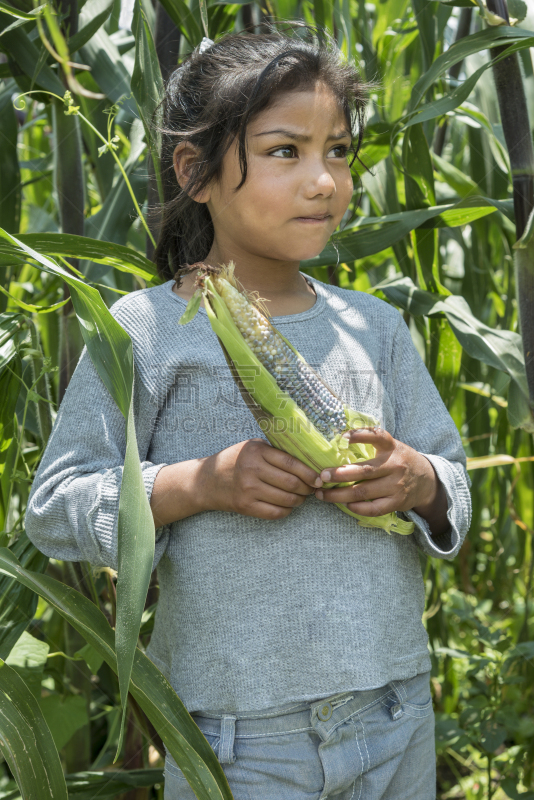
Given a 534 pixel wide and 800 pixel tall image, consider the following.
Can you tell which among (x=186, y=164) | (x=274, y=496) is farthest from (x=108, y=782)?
(x=186, y=164)

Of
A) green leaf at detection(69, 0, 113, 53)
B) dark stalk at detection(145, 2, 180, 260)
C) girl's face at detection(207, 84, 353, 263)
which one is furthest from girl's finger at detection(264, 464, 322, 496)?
green leaf at detection(69, 0, 113, 53)

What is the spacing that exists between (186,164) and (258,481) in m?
0.38

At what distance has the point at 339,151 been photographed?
731mm

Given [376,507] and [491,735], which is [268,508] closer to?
[376,507]

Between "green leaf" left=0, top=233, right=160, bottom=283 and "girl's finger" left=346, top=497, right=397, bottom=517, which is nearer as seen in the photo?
"girl's finger" left=346, top=497, right=397, bottom=517

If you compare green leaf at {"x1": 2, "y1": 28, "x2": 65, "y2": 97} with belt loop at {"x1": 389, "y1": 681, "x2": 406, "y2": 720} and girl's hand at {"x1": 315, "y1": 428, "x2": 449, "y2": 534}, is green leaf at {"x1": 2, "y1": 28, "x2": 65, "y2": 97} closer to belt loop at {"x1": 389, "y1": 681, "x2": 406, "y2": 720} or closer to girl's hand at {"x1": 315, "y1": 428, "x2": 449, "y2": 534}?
girl's hand at {"x1": 315, "y1": 428, "x2": 449, "y2": 534}

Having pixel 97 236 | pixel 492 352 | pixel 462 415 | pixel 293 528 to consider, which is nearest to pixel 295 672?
pixel 293 528

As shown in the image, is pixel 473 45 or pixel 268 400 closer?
pixel 268 400

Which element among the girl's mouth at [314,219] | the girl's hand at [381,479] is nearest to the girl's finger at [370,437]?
the girl's hand at [381,479]

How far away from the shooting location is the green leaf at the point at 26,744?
2.00 feet

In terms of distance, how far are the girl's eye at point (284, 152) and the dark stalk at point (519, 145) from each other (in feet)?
1.08

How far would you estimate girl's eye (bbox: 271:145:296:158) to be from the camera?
672 millimetres

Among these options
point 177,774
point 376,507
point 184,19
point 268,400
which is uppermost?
point 184,19

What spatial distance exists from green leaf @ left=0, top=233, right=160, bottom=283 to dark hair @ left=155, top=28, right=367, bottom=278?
0.10ft
